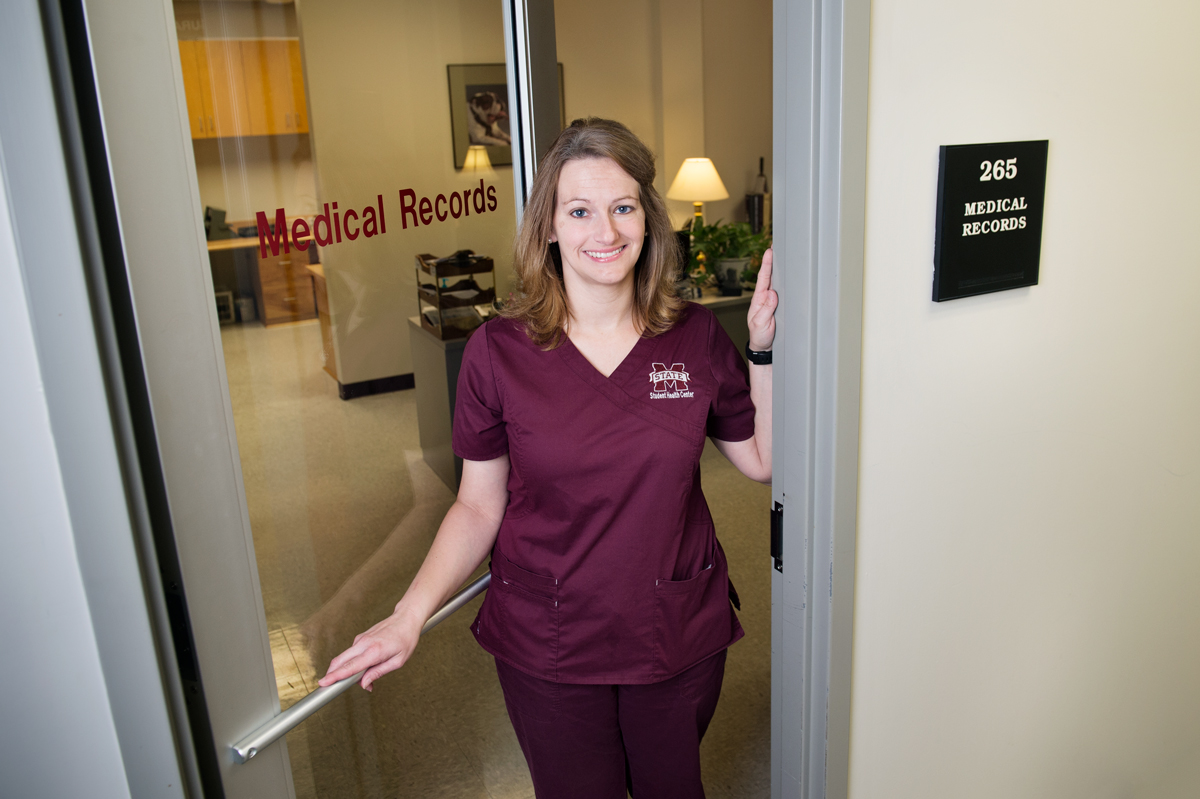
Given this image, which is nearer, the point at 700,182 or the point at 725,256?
the point at 725,256

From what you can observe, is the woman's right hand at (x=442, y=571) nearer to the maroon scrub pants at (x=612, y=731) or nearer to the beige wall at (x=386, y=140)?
the maroon scrub pants at (x=612, y=731)

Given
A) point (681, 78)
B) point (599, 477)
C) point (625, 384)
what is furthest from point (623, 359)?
point (681, 78)

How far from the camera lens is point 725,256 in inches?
181

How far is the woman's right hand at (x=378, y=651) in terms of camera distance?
1094 millimetres

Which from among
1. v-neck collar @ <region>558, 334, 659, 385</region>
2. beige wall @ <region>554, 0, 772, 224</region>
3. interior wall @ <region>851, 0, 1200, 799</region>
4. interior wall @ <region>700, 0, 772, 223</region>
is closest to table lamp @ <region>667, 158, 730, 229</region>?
beige wall @ <region>554, 0, 772, 224</region>

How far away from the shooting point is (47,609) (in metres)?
0.82

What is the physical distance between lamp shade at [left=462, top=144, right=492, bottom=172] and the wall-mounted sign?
931 mm

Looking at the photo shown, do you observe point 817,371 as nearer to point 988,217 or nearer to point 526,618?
point 988,217

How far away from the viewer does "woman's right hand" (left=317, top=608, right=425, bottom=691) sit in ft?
3.59

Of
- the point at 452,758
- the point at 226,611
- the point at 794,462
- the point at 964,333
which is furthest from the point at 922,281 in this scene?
the point at 452,758

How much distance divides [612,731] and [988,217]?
3.11ft

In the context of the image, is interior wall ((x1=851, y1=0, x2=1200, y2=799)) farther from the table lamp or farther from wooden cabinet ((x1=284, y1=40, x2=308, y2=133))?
the table lamp

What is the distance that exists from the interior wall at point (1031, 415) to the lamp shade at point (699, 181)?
399 centimetres

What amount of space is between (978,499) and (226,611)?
3.45 ft
